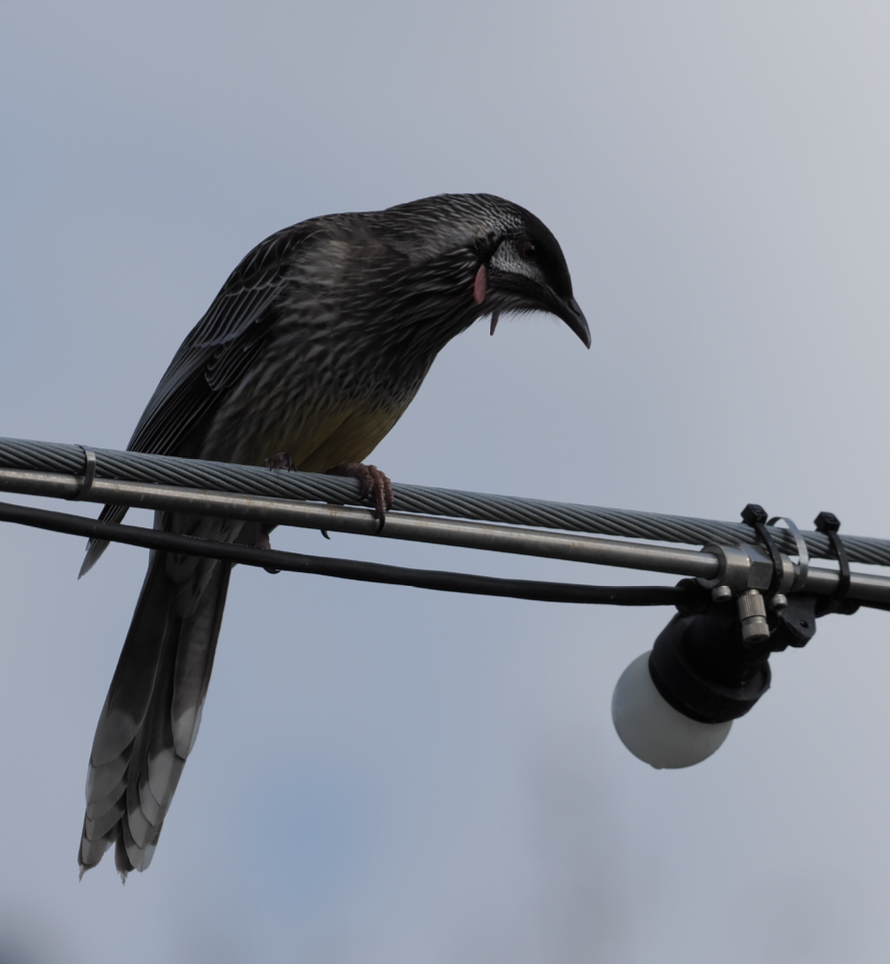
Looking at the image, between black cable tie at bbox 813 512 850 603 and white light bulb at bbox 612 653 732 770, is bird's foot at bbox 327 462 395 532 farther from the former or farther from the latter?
black cable tie at bbox 813 512 850 603

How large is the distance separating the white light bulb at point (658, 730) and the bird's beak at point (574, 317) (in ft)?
7.91

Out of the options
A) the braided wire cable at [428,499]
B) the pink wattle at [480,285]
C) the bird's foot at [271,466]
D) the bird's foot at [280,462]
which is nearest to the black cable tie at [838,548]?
the braided wire cable at [428,499]

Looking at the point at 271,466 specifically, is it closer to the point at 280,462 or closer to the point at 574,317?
the point at 280,462

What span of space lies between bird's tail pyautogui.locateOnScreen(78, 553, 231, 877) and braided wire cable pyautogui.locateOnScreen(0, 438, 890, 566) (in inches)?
97.0

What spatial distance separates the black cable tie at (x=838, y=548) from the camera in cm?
347

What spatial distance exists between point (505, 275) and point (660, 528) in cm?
263

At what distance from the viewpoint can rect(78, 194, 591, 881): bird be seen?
17.5ft

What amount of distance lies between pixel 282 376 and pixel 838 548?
2.56 meters

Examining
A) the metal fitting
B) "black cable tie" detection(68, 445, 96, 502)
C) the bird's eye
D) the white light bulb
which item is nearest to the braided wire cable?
"black cable tie" detection(68, 445, 96, 502)

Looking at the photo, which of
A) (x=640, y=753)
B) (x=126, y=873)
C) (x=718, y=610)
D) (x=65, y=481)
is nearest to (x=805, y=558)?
(x=718, y=610)

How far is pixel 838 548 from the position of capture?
11.5 ft

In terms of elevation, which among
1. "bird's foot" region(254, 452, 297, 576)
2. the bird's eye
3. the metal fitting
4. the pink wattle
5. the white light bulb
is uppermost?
the bird's eye

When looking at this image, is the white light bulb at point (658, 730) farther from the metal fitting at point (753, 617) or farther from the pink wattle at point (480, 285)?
the pink wattle at point (480, 285)

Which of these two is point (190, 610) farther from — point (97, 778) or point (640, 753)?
point (640, 753)
